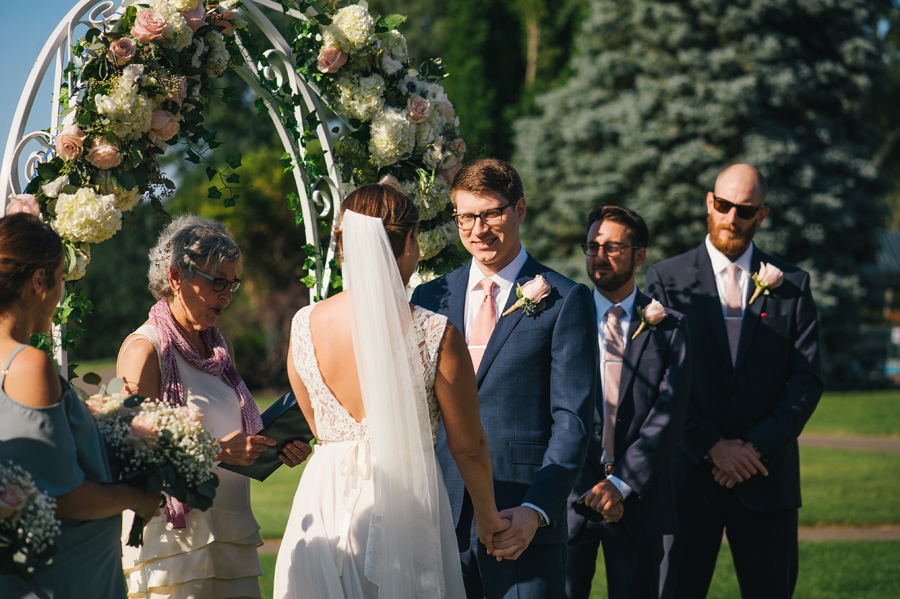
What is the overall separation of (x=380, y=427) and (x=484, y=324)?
0.84 meters

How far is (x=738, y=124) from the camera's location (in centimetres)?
2048

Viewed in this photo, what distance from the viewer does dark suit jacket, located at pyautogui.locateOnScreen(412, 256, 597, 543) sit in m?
3.18

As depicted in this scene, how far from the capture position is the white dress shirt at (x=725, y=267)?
4492mm

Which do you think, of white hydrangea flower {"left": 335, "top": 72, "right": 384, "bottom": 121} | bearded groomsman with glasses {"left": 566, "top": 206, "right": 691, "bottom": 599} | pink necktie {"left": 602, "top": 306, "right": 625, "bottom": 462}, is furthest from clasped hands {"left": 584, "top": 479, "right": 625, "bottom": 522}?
white hydrangea flower {"left": 335, "top": 72, "right": 384, "bottom": 121}

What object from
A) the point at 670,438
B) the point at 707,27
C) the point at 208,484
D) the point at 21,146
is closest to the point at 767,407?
the point at 670,438

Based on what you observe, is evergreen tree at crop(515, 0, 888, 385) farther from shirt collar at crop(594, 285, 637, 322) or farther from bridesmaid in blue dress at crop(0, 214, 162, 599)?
bridesmaid in blue dress at crop(0, 214, 162, 599)

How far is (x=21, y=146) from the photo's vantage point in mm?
3361

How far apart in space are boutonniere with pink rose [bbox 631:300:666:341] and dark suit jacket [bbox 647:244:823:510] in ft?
1.61

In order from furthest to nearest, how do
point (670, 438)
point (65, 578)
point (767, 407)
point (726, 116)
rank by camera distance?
point (726, 116) → point (767, 407) → point (670, 438) → point (65, 578)

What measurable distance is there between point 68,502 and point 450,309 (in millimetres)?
1618

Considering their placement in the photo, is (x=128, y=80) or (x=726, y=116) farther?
(x=726, y=116)

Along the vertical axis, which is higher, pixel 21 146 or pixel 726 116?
pixel 726 116

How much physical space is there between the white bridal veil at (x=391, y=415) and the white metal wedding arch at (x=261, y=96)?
1.50 metres

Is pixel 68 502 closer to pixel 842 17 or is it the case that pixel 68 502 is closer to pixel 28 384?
pixel 28 384
